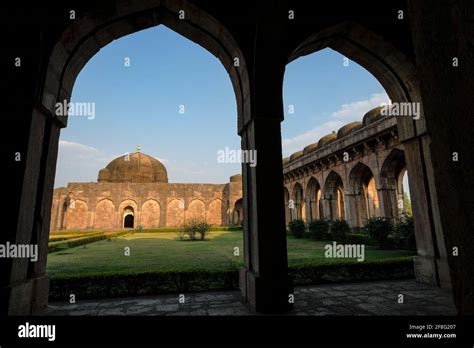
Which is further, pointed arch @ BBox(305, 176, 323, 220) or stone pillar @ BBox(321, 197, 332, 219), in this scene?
pointed arch @ BBox(305, 176, 323, 220)

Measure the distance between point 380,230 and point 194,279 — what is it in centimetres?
875

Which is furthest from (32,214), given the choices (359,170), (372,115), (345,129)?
(345,129)

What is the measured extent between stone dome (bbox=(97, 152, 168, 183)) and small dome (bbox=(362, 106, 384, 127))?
28.1 m

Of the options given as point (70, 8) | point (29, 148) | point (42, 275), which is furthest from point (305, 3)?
point (42, 275)

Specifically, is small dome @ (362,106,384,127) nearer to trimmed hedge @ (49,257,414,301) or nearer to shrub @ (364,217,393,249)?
shrub @ (364,217,393,249)

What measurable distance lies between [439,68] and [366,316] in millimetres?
2827

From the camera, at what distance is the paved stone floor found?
3.47m

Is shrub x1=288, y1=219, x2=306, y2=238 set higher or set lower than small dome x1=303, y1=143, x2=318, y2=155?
lower

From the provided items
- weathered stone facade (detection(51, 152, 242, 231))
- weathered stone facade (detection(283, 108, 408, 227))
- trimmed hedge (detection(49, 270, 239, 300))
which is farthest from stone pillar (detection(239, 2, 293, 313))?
weathered stone facade (detection(51, 152, 242, 231))

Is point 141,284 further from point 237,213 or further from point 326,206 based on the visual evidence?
point 237,213

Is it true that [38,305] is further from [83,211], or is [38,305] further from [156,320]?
[83,211]

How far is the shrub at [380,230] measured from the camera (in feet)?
34.4

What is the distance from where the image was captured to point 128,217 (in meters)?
31.2

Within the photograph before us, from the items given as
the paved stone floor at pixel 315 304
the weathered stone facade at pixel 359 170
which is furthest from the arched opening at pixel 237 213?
the paved stone floor at pixel 315 304
